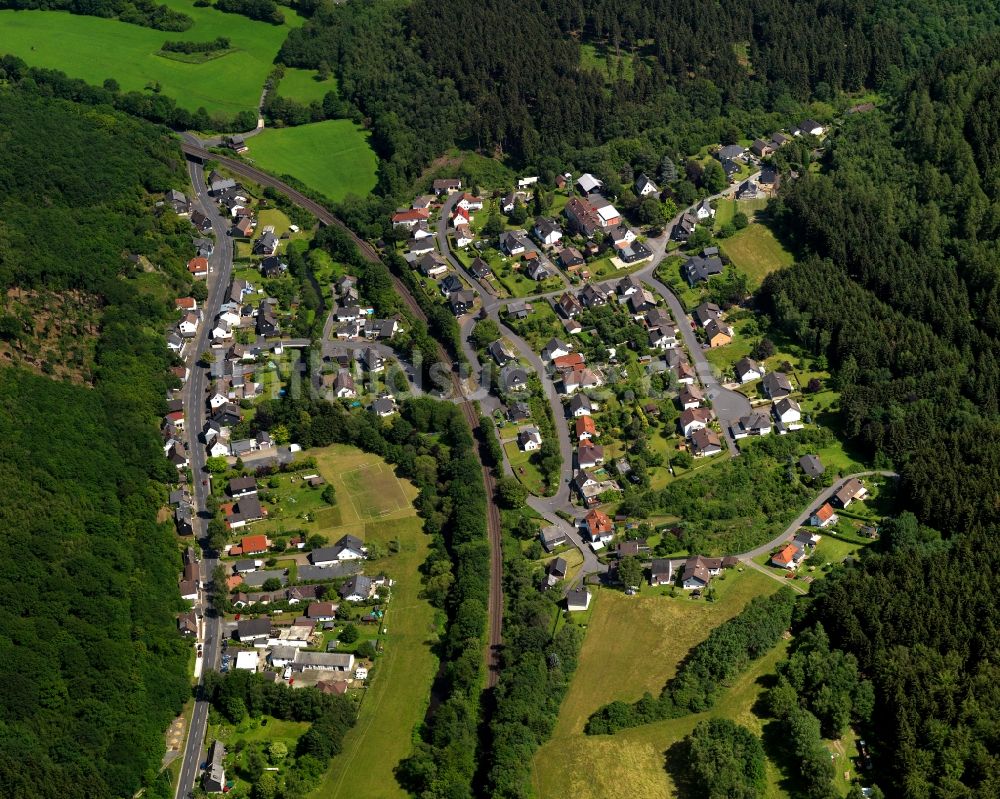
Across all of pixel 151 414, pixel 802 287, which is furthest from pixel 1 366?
pixel 802 287

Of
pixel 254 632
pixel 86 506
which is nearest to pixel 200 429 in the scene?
pixel 86 506

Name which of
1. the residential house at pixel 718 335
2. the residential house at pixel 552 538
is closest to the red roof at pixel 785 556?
the residential house at pixel 552 538

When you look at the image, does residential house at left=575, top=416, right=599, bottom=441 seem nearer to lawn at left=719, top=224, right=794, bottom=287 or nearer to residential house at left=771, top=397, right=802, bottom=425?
residential house at left=771, top=397, right=802, bottom=425

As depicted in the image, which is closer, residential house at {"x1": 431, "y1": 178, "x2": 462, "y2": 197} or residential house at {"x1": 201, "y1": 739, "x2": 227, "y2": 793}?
residential house at {"x1": 201, "y1": 739, "x2": 227, "y2": 793}

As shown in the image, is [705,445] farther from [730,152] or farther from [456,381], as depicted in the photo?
[730,152]

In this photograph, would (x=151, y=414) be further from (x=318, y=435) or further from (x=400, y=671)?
(x=400, y=671)

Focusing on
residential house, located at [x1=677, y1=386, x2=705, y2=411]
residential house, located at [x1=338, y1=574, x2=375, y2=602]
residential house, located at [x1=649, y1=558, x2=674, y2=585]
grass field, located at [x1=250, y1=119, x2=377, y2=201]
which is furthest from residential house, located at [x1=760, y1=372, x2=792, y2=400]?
grass field, located at [x1=250, y1=119, x2=377, y2=201]
